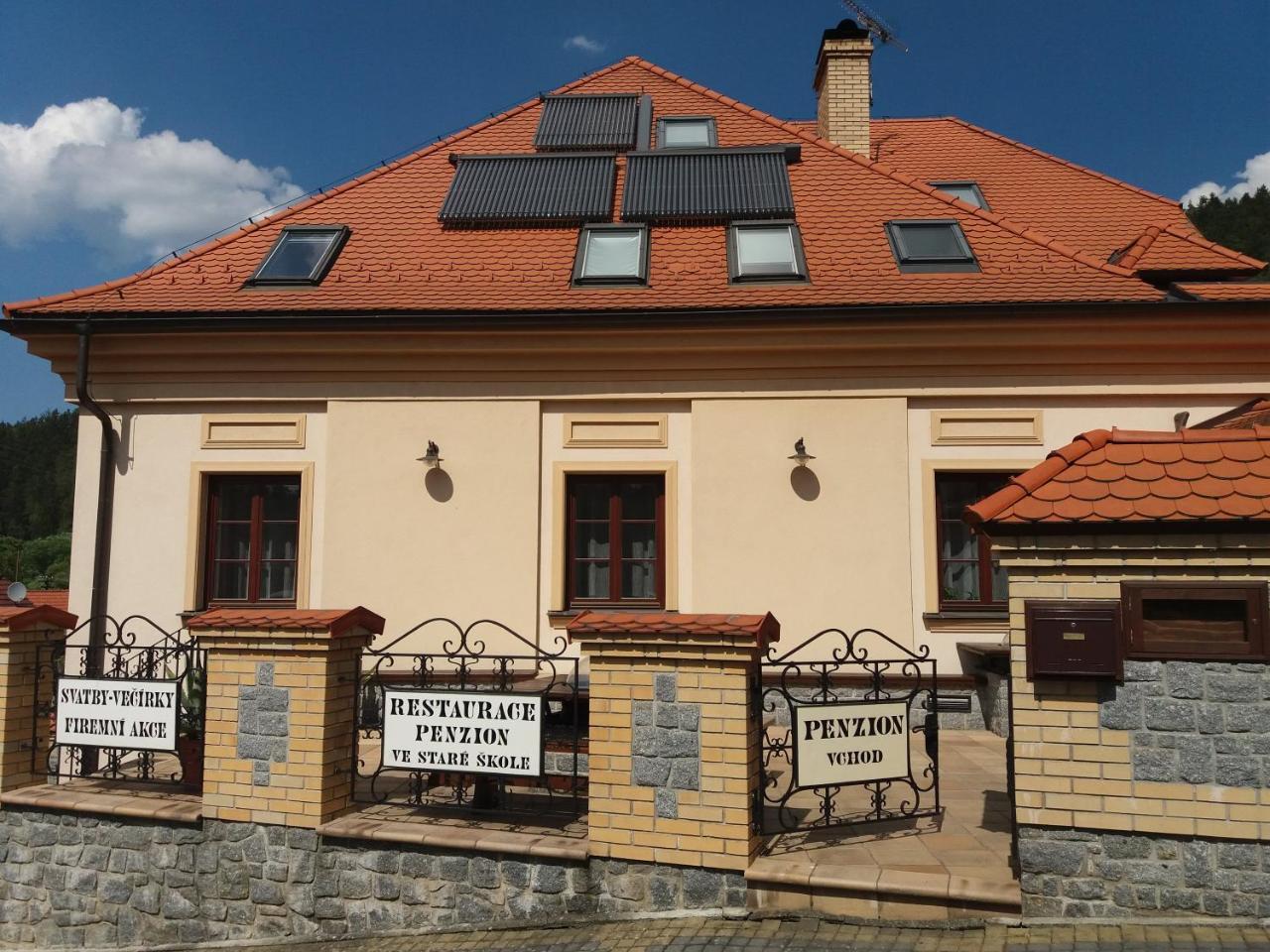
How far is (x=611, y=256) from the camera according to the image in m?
10.3

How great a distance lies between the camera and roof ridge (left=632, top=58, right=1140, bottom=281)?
32.1 feet

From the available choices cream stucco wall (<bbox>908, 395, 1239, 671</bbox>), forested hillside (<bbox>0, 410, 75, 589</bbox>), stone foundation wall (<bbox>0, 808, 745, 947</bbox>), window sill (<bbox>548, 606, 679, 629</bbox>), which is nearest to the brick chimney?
cream stucco wall (<bbox>908, 395, 1239, 671</bbox>)

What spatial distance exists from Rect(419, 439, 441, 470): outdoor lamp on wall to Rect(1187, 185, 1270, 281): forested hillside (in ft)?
97.9

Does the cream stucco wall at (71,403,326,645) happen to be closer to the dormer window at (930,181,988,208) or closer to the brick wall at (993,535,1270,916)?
the brick wall at (993,535,1270,916)

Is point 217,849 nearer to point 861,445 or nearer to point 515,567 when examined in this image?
point 515,567

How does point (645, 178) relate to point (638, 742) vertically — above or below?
above

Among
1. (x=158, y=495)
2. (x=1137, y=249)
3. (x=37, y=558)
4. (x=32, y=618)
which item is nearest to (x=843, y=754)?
(x=32, y=618)

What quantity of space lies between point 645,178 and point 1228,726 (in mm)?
9166

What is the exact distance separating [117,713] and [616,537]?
477cm

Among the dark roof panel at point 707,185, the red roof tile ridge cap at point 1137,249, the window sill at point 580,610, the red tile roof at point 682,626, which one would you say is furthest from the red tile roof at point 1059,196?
the red tile roof at point 682,626

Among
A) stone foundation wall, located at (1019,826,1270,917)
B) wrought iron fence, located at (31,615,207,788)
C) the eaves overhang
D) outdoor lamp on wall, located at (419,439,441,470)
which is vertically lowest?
stone foundation wall, located at (1019,826,1270,917)

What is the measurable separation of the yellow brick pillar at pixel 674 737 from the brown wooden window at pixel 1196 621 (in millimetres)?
1822

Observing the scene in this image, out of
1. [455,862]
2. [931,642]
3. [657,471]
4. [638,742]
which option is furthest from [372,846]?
[931,642]

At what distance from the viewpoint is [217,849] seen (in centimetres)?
580
